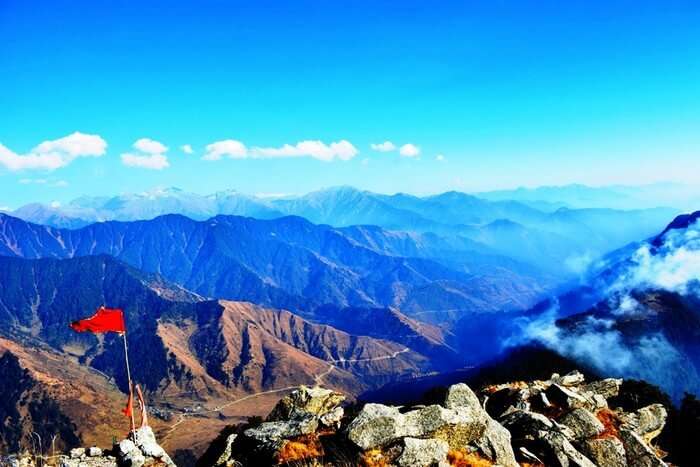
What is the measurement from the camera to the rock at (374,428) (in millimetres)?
22812

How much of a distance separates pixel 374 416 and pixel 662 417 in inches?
1061

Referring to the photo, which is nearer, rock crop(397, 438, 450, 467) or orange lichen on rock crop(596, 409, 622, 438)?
rock crop(397, 438, 450, 467)

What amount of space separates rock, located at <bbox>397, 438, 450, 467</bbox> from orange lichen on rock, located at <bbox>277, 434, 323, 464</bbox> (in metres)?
4.28

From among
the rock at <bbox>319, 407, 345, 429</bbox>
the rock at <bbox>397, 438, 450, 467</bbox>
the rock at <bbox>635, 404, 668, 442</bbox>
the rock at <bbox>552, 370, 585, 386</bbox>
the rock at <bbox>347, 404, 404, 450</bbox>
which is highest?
the rock at <bbox>347, 404, 404, 450</bbox>

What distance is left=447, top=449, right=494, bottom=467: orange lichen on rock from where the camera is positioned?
22750 mm

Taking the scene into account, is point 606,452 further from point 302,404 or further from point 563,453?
point 302,404

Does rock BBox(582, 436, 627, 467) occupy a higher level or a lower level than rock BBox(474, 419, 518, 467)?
lower

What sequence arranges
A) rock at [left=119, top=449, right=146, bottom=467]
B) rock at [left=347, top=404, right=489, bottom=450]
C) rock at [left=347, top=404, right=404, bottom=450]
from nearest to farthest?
1. rock at [left=347, top=404, right=404, bottom=450]
2. rock at [left=347, top=404, right=489, bottom=450]
3. rock at [left=119, top=449, right=146, bottom=467]

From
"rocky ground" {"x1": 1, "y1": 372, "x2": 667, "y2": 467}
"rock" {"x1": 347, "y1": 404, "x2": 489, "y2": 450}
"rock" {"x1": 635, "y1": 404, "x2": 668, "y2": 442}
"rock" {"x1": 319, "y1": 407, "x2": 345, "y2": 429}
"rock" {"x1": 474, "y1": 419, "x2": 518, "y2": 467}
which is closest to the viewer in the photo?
"rocky ground" {"x1": 1, "y1": 372, "x2": 667, "y2": 467}

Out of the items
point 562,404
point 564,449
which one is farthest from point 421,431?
point 562,404

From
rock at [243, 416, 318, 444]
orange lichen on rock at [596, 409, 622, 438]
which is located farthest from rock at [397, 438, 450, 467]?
orange lichen on rock at [596, 409, 622, 438]

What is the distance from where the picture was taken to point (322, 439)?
2473cm

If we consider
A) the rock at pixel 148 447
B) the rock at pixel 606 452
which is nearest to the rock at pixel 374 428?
the rock at pixel 606 452

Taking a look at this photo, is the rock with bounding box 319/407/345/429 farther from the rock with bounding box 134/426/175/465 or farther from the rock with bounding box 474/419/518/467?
the rock with bounding box 134/426/175/465
